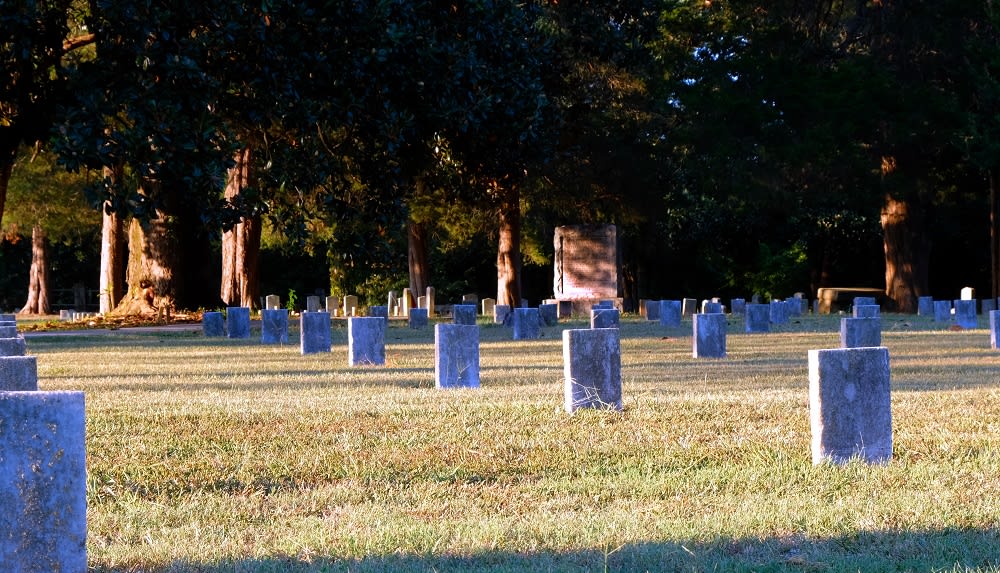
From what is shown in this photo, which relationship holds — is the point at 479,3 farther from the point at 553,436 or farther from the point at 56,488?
the point at 56,488

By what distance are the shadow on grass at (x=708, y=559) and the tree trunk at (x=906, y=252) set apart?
36406mm

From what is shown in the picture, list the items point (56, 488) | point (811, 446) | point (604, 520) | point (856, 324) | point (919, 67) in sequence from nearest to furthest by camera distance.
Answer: point (56, 488), point (604, 520), point (811, 446), point (856, 324), point (919, 67)

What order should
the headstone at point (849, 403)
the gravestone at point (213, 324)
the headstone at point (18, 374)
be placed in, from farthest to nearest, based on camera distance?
1. the gravestone at point (213, 324)
2. the headstone at point (18, 374)
3. the headstone at point (849, 403)

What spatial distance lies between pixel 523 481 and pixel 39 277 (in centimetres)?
5093

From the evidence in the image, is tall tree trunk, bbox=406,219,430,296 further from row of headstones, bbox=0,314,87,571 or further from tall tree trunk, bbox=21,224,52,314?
row of headstones, bbox=0,314,87,571

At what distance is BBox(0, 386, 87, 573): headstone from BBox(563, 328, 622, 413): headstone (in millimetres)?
5347

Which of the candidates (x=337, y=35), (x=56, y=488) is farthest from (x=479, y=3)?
(x=56, y=488)

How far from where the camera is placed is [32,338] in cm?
2492

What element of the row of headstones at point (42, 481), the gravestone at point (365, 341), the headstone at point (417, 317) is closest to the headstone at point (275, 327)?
the headstone at point (417, 317)

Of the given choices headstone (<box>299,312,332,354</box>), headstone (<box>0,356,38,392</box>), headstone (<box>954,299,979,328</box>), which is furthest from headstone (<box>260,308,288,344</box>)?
headstone (<box>954,299,979,328</box>)

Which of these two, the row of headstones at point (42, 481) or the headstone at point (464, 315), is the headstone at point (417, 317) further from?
the row of headstones at point (42, 481)

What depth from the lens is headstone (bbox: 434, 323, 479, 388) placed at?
1173 centimetres

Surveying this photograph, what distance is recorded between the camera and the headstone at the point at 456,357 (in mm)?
11727

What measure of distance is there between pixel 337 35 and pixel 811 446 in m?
11.2
